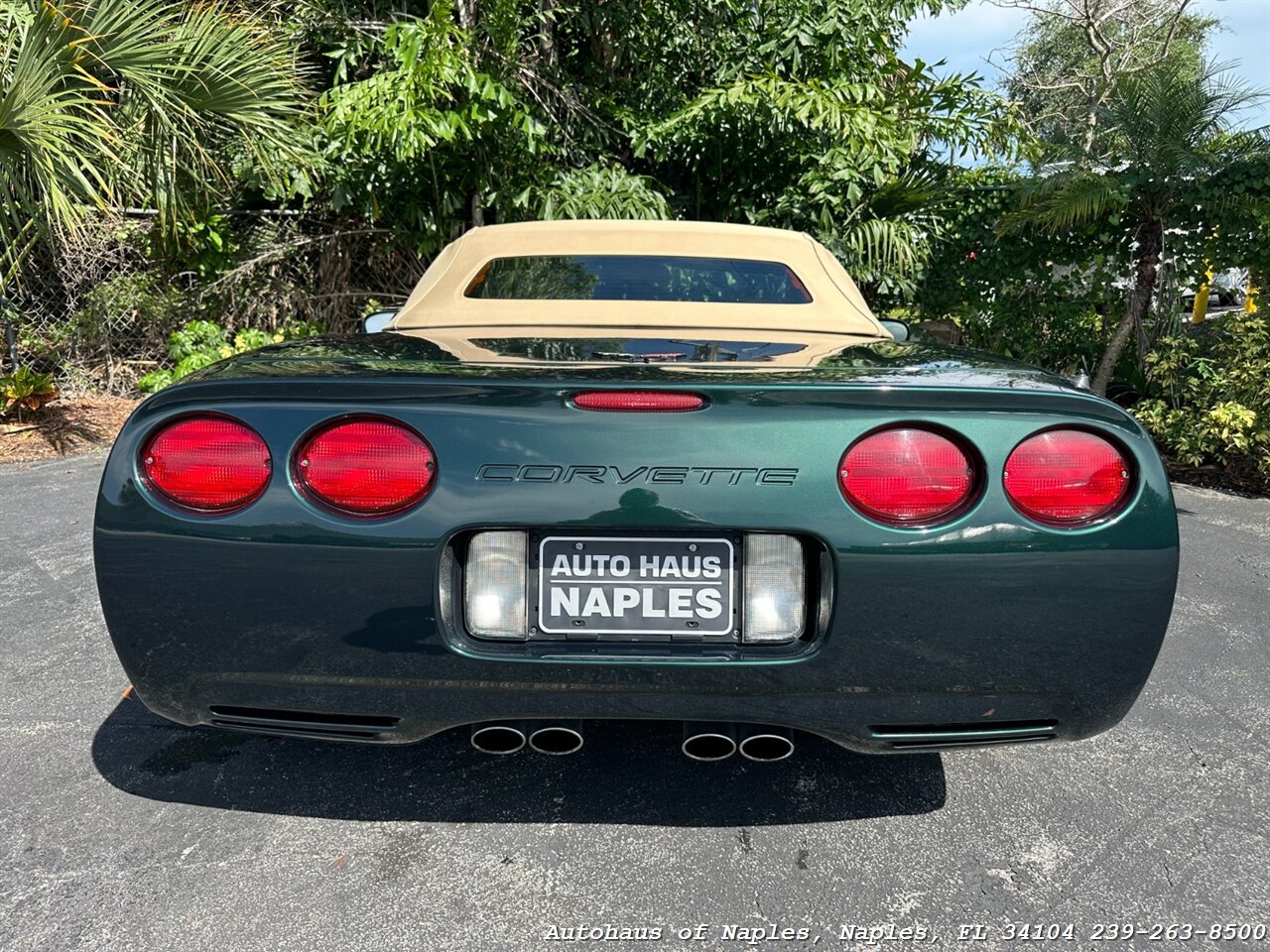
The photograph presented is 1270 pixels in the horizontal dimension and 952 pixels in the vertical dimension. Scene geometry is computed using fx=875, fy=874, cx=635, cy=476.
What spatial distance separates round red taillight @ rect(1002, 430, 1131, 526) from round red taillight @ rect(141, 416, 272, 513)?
4.31 ft

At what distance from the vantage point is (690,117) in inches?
277

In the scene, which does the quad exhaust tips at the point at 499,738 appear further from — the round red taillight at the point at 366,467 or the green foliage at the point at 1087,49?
the green foliage at the point at 1087,49

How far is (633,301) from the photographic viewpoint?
2.58 meters

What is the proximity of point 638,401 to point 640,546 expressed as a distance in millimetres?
252

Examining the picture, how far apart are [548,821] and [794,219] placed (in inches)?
262

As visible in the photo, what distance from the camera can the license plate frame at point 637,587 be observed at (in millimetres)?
1507

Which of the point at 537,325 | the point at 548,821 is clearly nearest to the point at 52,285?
the point at 537,325

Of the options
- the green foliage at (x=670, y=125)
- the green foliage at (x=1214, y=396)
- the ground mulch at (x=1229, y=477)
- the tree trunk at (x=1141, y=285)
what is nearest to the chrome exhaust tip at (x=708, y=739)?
the green foliage at (x=1214, y=396)

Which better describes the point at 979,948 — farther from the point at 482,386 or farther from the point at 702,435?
the point at 482,386

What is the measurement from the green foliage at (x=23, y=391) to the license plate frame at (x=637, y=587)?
670cm

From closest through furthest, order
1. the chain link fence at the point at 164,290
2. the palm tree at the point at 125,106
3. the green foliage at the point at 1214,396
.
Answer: the palm tree at the point at 125,106
the green foliage at the point at 1214,396
the chain link fence at the point at 164,290

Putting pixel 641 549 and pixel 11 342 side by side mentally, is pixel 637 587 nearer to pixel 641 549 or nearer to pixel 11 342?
pixel 641 549

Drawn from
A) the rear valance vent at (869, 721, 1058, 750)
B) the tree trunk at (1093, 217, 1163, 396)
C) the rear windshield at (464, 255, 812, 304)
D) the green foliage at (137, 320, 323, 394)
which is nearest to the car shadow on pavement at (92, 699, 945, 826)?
the rear valance vent at (869, 721, 1058, 750)

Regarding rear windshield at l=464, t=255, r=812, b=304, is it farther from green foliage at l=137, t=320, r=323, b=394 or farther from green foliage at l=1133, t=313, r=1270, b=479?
green foliage at l=137, t=320, r=323, b=394
